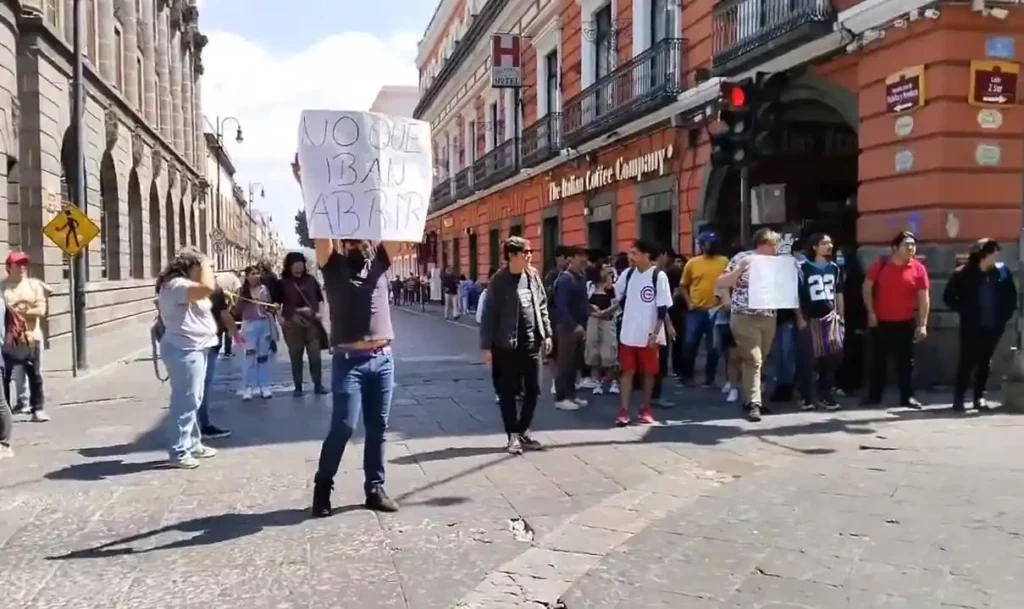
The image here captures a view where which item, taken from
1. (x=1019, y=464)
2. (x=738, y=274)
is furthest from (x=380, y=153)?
(x=1019, y=464)

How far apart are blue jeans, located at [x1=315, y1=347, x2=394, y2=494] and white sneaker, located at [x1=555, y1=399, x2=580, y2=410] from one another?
4.07 metres

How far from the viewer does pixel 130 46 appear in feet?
96.9

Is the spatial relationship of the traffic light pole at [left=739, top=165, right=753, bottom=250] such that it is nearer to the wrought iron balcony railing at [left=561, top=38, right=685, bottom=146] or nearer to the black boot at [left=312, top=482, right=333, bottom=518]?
the wrought iron balcony railing at [left=561, top=38, right=685, bottom=146]

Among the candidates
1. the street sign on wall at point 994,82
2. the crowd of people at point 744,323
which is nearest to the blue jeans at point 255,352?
the crowd of people at point 744,323

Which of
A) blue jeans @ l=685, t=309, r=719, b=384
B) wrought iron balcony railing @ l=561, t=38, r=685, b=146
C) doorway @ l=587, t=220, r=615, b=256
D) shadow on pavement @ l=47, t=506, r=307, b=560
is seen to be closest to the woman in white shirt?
shadow on pavement @ l=47, t=506, r=307, b=560

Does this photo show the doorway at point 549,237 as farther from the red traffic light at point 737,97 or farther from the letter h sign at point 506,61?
the red traffic light at point 737,97

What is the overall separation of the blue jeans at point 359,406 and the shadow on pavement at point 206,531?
0.32 metres

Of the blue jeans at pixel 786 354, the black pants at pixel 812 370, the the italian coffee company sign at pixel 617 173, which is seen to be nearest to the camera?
the black pants at pixel 812 370

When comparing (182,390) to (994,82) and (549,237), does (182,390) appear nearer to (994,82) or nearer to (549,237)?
(994,82)

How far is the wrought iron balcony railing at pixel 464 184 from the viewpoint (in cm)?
3338

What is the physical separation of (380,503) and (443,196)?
35864 millimetres

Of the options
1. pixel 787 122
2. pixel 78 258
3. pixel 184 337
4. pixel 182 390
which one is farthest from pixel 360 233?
pixel 78 258

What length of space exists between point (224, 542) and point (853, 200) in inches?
455

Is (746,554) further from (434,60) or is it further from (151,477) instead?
(434,60)
